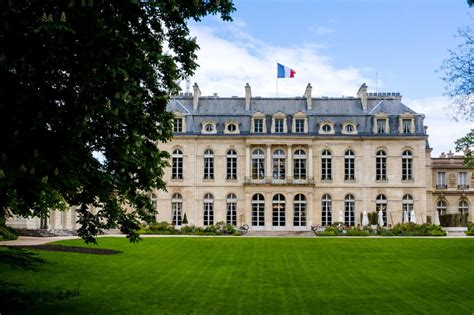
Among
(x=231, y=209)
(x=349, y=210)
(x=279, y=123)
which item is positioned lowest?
(x=349, y=210)

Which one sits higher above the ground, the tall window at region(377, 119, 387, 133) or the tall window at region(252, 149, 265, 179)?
the tall window at region(377, 119, 387, 133)

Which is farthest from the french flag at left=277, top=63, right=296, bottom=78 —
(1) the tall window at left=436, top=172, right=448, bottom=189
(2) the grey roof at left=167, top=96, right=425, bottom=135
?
(1) the tall window at left=436, top=172, right=448, bottom=189

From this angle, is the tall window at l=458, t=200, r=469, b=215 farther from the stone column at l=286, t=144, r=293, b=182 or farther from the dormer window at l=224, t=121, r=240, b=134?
the dormer window at l=224, t=121, r=240, b=134

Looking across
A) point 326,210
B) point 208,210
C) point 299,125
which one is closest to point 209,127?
point 208,210

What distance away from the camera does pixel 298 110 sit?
54.6 m

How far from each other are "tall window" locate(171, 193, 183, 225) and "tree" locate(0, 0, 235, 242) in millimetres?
40568

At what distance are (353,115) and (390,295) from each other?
39587 millimetres

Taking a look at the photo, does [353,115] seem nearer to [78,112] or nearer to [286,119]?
[286,119]

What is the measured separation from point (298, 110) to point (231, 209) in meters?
10.2

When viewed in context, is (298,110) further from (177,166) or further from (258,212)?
(177,166)

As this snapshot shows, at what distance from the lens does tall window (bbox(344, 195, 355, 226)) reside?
172ft

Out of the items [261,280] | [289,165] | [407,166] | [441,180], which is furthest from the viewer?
[441,180]

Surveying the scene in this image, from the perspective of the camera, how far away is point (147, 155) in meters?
12.8

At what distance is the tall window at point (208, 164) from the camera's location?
174 ft
